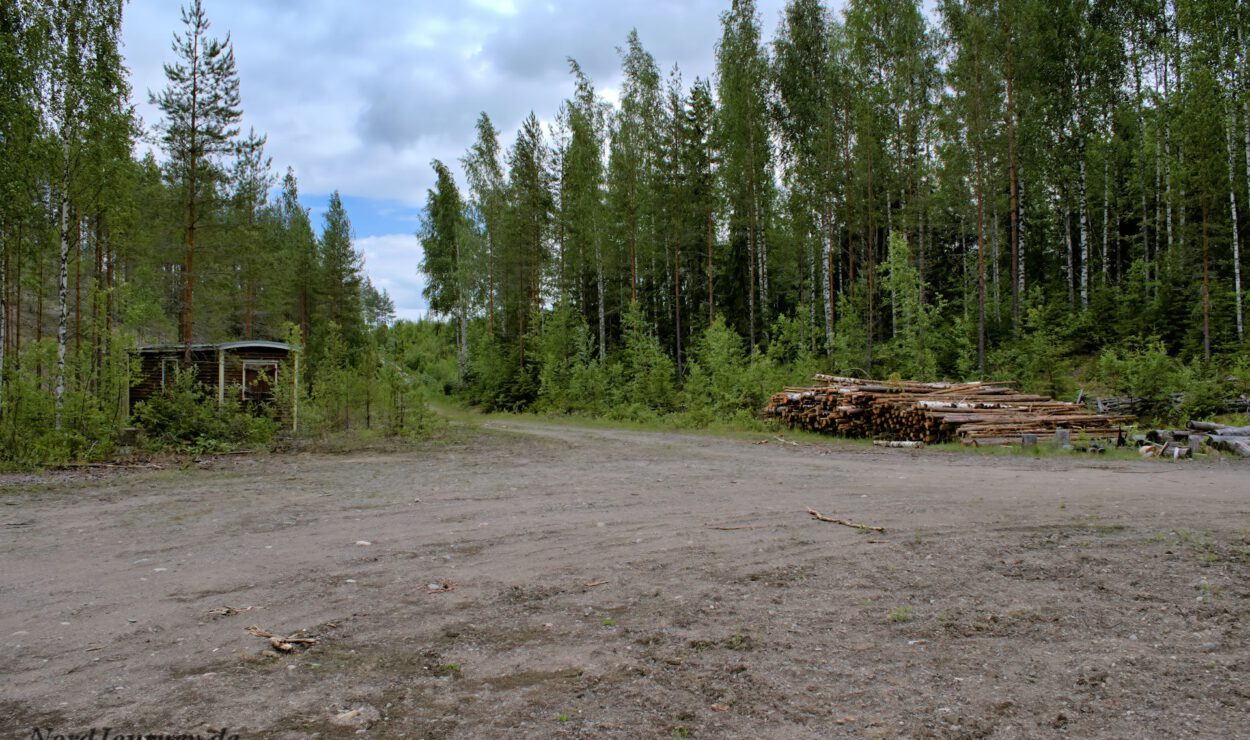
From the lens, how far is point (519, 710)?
2.96m

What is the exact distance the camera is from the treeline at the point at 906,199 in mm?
21609

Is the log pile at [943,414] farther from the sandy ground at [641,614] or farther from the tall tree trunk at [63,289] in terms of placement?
the tall tree trunk at [63,289]

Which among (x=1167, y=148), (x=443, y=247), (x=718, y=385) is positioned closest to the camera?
(x=718, y=385)

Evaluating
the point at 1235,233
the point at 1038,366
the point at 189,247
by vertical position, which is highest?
the point at 1235,233

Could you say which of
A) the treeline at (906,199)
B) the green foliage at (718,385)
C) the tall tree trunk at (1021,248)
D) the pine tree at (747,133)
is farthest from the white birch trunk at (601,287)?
the tall tree trunk at (1021,248)

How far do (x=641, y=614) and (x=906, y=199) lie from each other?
1060 inches

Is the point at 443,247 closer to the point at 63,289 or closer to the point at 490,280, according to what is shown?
the point at 490,280

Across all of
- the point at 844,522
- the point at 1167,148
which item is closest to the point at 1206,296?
the point at 1167,148

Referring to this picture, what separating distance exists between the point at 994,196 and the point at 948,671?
85.5ft

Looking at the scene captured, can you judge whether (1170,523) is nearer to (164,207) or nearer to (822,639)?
(822,639)

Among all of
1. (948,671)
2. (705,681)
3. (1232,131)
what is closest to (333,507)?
(705,681)

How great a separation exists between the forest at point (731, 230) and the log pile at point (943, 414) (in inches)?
110

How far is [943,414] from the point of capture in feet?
48.9

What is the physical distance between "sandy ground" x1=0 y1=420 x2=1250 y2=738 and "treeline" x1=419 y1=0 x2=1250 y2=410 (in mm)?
15560
